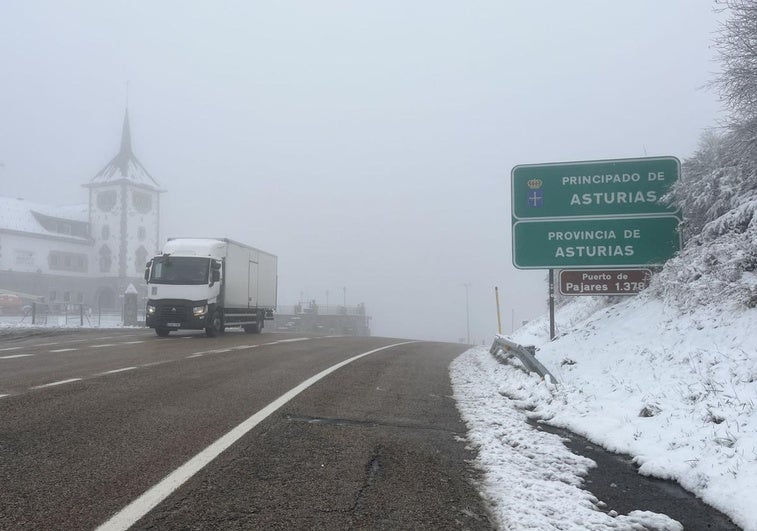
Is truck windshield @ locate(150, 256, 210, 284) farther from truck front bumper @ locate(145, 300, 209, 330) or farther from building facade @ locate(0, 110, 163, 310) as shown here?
building facade @ locate(0, 110, 163, 310)

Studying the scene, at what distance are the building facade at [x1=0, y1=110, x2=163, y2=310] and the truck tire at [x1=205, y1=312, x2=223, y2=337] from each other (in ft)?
187

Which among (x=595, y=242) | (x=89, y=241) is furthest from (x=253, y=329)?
(x=89, y=241)

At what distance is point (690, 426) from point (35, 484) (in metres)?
5.57

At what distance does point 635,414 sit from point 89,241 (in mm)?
84406

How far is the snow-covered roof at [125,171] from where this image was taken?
8181 cm

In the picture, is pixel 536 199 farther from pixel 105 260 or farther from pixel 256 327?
pixel 105 260

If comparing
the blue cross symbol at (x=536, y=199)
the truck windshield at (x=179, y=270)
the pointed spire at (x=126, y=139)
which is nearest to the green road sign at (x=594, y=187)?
the blue cross symbol at (x=536, y=199)

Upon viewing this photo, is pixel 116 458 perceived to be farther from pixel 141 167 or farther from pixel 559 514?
pixel 141 167

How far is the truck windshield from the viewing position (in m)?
18.4

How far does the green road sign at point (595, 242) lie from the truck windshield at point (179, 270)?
11294 mm

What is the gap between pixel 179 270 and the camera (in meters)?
18.5

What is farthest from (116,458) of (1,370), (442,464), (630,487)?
(1,370)

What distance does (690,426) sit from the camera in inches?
200

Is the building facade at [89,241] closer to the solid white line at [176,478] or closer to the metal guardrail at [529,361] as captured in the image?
the metal guardrail at [529,361]
